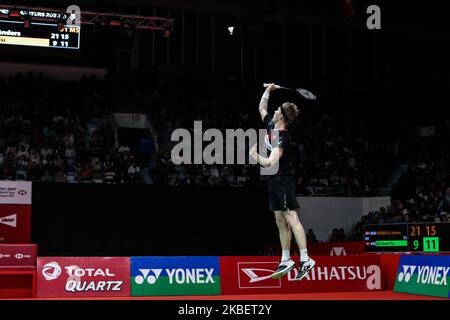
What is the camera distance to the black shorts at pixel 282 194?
9.27 meters

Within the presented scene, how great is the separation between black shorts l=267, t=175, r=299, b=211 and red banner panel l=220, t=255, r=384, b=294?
4.87 metres

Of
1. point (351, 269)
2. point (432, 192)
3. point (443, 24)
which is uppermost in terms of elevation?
point (443, 24)

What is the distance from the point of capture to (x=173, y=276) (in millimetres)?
14219

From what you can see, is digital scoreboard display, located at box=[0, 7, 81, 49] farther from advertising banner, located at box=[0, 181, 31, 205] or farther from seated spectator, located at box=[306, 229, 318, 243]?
seated spectator, located at box=[306, 229, 318, 243]

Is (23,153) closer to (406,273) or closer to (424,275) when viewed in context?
(406,273)

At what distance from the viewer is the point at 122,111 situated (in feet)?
86.2

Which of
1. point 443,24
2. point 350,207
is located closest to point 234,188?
point 350,207

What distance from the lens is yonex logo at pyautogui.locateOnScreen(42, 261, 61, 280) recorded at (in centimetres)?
1356

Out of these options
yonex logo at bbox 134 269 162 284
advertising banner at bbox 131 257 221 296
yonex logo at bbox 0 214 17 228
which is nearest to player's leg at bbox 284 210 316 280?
advertising banner at bbox 131 257 221 296

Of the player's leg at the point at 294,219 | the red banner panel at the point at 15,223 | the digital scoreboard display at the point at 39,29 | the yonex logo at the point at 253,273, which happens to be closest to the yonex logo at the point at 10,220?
the red banner panel at the point at 15,223

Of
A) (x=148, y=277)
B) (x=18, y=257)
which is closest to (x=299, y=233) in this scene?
(x=148, y=277)
